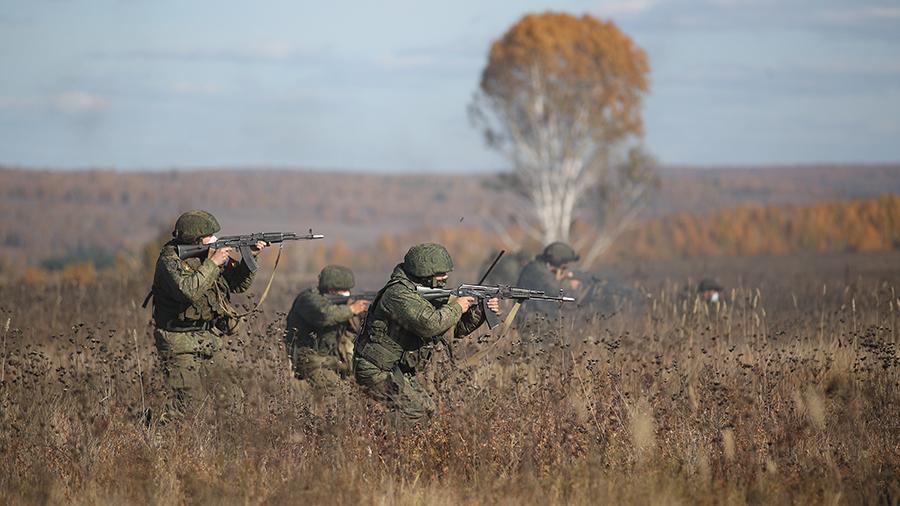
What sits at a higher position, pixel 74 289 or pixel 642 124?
pixel 642 124

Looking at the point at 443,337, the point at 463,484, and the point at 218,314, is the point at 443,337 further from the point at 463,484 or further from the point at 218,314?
the point at 218,314

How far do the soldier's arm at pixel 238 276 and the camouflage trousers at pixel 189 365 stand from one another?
0.50m

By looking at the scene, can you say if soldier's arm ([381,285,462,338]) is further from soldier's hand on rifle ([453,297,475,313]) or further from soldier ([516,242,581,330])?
soldier ([516,242,581,330])

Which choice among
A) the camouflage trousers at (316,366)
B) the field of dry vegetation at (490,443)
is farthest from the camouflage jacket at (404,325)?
the camouflage trousers at (316,366)

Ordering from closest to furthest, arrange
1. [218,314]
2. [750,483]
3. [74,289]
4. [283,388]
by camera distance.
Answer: [750,483] → [283,388] → [218,314] → [74,289]

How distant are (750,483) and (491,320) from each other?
2.05m

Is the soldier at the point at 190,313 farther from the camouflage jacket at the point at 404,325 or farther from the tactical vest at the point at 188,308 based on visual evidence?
the camouflage jacket at the point at 404,325

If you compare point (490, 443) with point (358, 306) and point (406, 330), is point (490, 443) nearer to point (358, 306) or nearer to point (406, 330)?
point (406, 330)

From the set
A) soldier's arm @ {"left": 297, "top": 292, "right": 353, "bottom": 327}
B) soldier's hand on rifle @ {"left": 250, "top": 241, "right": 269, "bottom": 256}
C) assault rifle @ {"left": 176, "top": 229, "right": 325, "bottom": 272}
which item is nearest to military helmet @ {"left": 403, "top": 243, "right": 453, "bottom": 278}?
assault rifle @ {"left": 176, "top": 229, "right": 325, "bottom": 272}

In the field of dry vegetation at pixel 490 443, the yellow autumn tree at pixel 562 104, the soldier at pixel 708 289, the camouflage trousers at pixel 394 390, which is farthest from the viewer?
the yellow autumn tree at pixel 562 104

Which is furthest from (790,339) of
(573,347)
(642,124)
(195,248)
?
(642,124)

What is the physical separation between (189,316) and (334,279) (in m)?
1.95

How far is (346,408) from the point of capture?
307 inches

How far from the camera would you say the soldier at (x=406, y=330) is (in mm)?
7883
